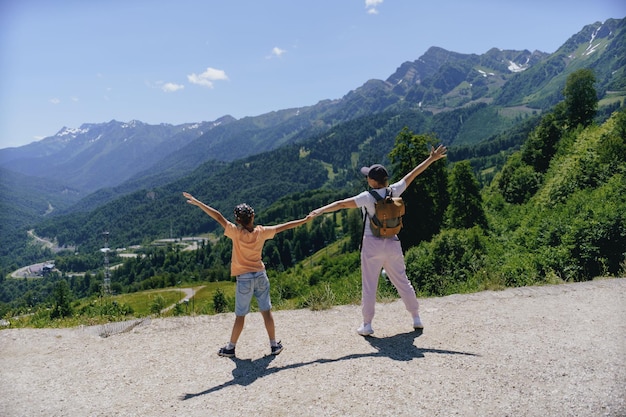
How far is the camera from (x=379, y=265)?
265 inches

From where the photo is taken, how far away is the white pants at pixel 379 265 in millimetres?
6648

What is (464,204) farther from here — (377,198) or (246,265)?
(246,265)

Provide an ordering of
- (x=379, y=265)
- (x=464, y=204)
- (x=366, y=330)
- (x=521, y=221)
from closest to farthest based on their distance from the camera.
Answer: (x=379, y=265), (x=366, y=330), (x=521, y=221), (x=464, y=204)

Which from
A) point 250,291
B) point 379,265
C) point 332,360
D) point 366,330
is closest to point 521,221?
point 366,330

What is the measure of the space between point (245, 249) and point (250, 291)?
688 mm

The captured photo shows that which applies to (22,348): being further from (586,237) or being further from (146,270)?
(146,270)

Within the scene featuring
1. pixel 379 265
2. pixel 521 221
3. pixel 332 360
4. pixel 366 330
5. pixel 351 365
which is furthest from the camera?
pixel 521 221

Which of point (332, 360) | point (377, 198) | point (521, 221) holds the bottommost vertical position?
point (521, 221)

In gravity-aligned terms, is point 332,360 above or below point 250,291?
below

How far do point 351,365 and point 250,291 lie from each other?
6.42ft

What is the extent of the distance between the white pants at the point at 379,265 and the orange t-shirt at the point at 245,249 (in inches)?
67.3

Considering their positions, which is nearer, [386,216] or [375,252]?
[386,216]

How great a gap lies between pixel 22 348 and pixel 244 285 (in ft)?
15.2

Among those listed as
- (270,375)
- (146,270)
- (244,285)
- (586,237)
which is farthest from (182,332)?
A: (146,270)
